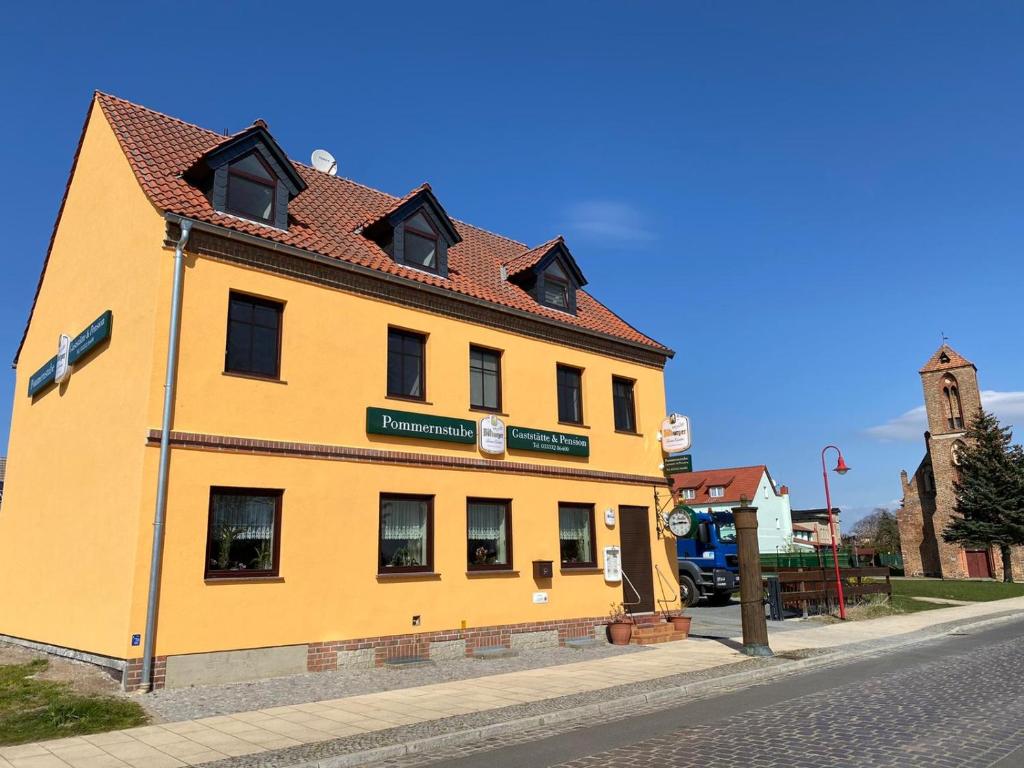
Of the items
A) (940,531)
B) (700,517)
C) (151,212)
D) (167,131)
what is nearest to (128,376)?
(151,212)

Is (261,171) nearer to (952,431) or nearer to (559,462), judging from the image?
(559,462)

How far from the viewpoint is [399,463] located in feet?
46.4

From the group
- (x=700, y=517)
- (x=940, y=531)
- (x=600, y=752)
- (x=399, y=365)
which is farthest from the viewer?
(x=940, y=531)

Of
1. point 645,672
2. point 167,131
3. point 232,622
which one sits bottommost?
point 645,672

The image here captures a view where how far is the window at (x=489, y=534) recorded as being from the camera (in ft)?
50.1

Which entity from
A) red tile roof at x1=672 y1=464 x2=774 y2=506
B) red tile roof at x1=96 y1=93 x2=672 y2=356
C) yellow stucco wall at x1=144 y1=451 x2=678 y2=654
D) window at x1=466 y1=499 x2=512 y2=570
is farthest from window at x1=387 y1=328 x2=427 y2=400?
red tile roof at x1=672 y1=464 x2=774 y2=506

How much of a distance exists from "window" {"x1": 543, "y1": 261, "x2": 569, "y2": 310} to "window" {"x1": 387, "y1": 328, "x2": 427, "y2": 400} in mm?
4816

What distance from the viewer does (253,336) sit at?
1284cm

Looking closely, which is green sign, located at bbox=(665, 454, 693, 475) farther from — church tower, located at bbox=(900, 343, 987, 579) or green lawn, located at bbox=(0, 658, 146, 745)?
church tower, located at bbox=(900, 343, 987, 579)

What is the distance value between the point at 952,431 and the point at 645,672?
55.6 meters

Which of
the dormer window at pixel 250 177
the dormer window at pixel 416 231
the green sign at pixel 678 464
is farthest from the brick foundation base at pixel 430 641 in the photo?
the dormer window at pixel 250 177

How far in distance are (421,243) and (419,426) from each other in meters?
4.45

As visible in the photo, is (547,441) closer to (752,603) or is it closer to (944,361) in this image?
(752,603)

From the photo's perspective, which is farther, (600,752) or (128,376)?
(128,376)
